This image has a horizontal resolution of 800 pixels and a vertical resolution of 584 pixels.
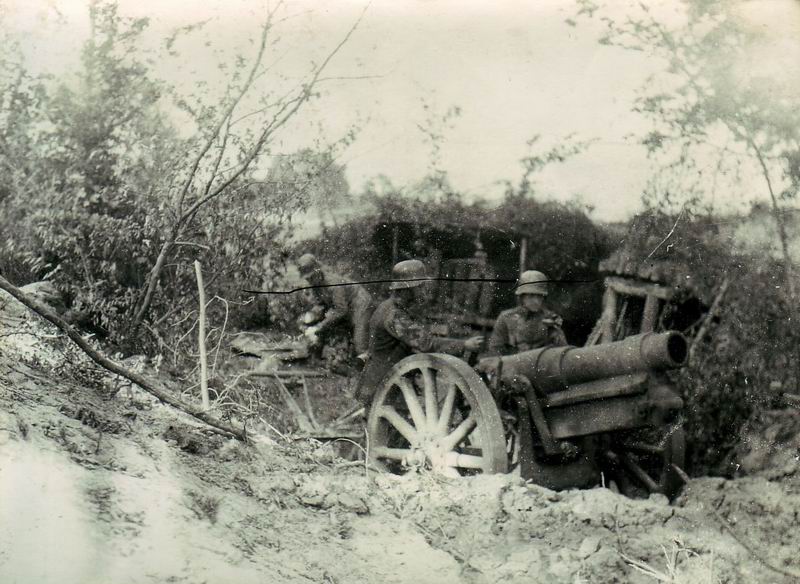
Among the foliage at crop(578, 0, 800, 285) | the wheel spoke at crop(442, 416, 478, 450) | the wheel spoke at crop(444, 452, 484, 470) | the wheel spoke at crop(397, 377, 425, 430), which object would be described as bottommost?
the wheel spoke at crop(444, 452, 484, 470)

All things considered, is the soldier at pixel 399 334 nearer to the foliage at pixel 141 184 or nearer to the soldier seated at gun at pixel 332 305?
Answer: the soldier seated at gun at pixel 332 305

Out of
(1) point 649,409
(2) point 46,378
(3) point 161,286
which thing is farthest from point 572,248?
(2) point 46,378

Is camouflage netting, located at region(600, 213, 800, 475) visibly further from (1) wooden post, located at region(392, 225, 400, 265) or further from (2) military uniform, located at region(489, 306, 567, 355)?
(1) wooden post, located at region(392, 225, 400, 265)

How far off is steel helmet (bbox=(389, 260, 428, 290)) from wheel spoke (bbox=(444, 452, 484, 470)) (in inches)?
32.3

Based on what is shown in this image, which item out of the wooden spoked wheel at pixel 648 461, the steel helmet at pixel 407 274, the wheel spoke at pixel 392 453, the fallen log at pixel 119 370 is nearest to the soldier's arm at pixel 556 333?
the wooden spoked wheel at pixel 648 461

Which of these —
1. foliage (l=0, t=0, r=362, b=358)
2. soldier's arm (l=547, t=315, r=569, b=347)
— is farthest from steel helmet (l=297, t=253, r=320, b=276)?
soldier's arm (l=547, t=315, r=569, b=347)

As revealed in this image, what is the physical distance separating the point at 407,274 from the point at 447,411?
684 mm

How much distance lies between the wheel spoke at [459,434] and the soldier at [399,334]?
13.9 inches

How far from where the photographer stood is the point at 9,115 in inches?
159

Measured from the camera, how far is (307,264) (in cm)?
400

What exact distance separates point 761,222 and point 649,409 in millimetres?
1020

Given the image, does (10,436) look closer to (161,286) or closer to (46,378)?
(46,378)

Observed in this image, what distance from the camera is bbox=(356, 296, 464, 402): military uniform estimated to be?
13.3 feet

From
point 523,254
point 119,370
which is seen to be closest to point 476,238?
point 523,254
